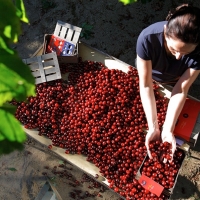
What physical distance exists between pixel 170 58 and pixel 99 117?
79 cm

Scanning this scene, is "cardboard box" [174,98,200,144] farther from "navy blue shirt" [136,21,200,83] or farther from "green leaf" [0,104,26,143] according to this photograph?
"green leaf" [0,104,26,143]

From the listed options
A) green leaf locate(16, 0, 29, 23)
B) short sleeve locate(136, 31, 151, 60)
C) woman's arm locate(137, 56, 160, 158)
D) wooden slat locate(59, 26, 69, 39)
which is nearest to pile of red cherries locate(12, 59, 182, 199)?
woman's arm locate(137, 56, 160, 158)

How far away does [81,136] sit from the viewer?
251 cm

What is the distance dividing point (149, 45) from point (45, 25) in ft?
6.53

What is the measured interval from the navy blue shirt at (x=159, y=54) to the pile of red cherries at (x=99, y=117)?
34 cm

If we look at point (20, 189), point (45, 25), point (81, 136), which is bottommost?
point (20, 189)

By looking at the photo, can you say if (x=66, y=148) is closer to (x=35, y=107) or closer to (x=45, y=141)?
(x=45, y=141)

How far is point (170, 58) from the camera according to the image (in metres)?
2.09

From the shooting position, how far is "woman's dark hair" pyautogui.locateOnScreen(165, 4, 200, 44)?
65.1 inches

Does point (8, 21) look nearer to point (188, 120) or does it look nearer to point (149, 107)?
point (149, 107)

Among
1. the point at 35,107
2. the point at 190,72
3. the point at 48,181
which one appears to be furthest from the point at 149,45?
the point at 48,181

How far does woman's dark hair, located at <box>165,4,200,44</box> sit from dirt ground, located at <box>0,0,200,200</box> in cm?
149

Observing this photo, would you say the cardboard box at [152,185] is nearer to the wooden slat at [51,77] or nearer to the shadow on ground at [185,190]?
the shadow on ground at [185,190]

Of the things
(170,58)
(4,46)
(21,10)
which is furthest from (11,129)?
(170,58)
